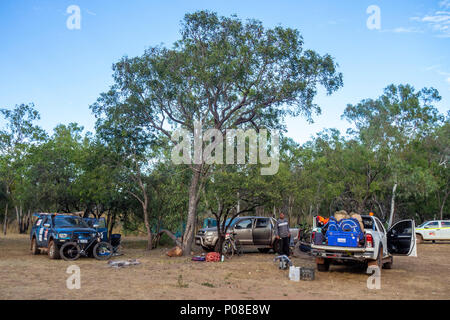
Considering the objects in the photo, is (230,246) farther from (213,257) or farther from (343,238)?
(343,238)

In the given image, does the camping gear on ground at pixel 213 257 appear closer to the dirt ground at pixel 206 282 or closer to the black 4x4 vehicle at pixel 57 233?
the dirt ground at pixel 206 282

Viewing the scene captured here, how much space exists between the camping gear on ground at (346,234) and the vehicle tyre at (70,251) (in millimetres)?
8913

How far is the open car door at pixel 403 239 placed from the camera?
508 inches

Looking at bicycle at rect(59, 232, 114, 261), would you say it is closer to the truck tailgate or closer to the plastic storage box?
the truck tailgate

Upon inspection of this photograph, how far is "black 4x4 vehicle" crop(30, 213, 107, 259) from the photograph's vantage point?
1477cm

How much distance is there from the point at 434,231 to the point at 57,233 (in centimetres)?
2306

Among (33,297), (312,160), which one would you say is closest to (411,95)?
(312,160)

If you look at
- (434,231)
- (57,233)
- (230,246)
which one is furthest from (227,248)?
(434,231)

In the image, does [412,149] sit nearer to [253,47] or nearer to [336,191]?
[336,191]

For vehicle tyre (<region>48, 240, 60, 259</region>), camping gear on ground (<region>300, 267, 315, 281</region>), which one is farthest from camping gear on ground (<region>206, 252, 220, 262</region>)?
vehicle tyre (<region>48, 240, 60, 259</region>)

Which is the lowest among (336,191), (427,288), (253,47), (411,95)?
(427,288)
